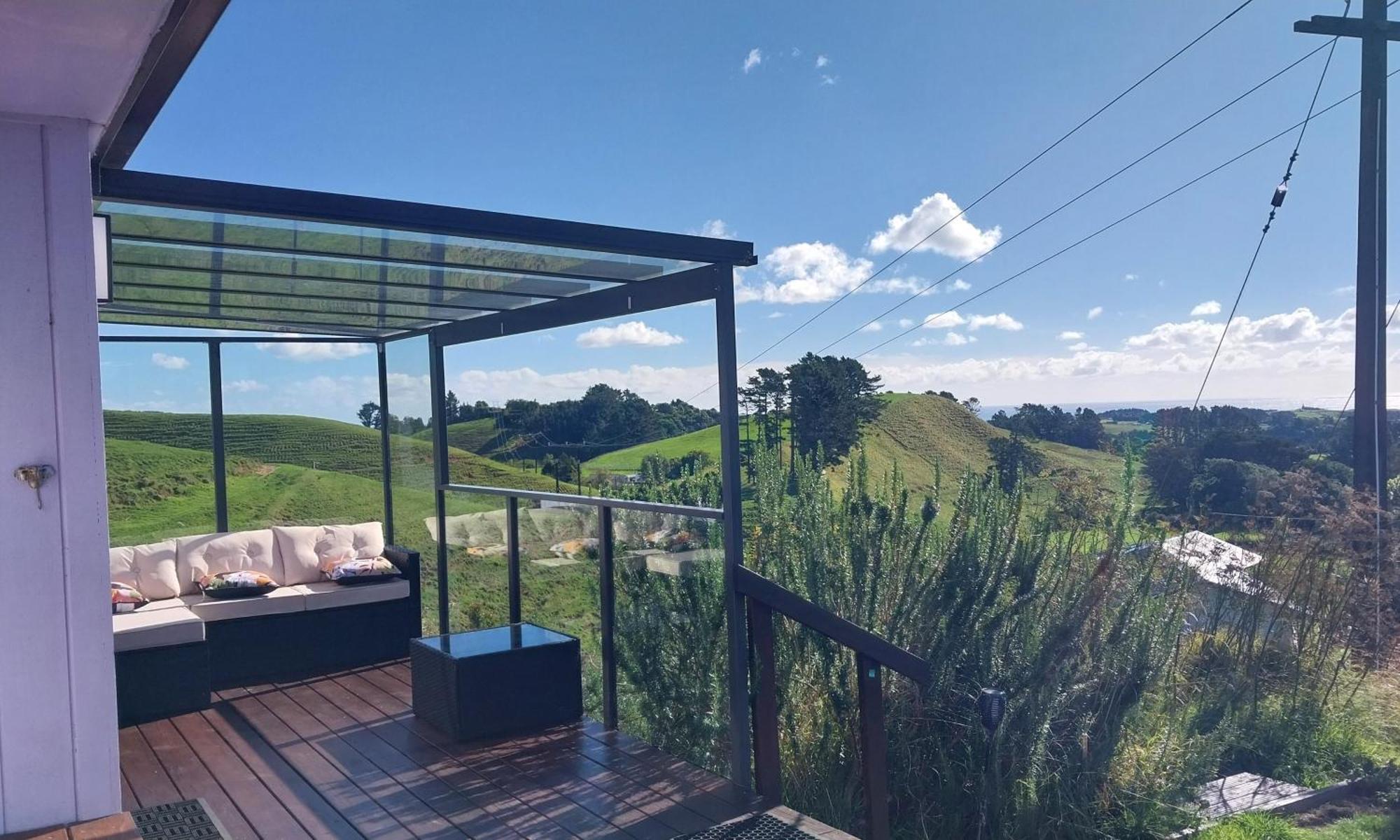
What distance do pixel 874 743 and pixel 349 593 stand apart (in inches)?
141

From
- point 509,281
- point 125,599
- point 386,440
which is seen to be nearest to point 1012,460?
point 509,281

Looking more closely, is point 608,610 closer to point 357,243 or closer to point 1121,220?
point 357,243

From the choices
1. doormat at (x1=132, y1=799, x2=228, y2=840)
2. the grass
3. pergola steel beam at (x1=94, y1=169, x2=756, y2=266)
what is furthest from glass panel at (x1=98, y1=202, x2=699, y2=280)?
the grass

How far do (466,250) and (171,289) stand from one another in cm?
198

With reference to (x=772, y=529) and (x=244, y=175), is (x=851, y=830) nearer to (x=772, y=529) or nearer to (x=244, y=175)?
(x=772, y=529)

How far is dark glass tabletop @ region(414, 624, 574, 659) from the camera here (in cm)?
424

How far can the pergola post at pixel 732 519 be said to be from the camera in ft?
12.1

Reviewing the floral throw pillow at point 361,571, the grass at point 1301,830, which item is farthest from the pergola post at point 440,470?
the grass at point 1301,830

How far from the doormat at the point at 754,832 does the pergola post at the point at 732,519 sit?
45cm

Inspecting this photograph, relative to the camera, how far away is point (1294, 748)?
5.41 m

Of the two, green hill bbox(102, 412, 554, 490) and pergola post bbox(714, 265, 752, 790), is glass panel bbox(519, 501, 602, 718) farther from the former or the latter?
green hill bbox(102, 412, 554, 490)

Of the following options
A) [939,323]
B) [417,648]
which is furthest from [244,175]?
[417,648]

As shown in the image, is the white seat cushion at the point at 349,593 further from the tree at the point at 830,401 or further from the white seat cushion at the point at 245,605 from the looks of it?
the tree at the point at 830,401

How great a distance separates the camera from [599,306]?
14.6 feet
